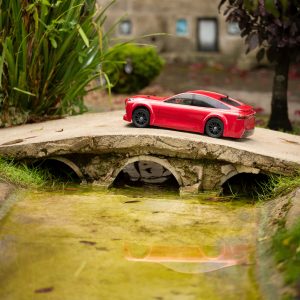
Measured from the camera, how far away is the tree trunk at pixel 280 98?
33.5ft

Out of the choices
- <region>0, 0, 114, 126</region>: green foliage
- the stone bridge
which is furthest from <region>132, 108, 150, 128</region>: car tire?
<region>0, 0, 114, 126</region>: green foliage

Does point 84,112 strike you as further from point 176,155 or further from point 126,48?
point 126,48

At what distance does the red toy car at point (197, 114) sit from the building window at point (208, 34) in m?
10.3

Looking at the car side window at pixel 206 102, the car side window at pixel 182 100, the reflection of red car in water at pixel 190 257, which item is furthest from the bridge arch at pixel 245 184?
the reflection of red car in water at pixel 190 257

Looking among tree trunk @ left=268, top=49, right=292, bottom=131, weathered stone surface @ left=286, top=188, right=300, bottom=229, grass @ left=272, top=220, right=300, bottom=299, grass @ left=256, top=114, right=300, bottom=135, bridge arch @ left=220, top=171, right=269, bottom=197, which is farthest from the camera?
grass @ left=256, top=114, right=300, bottom=135

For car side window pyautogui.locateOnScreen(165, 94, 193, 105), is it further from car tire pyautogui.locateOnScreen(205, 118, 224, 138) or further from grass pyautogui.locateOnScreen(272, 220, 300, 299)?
grass pyautogui.locateOnScreen(272, 220, 300, 299)

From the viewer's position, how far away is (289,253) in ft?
17.4

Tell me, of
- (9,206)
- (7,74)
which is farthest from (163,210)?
(7,74)

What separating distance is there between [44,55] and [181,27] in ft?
31.5

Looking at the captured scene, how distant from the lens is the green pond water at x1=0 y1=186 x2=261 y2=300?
5.03m

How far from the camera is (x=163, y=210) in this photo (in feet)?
22.7

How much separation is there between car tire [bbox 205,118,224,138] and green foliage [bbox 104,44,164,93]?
6.20 m

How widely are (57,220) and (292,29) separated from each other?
4.53m

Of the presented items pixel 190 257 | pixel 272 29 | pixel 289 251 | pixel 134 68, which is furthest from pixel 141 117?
pixel 134 68
